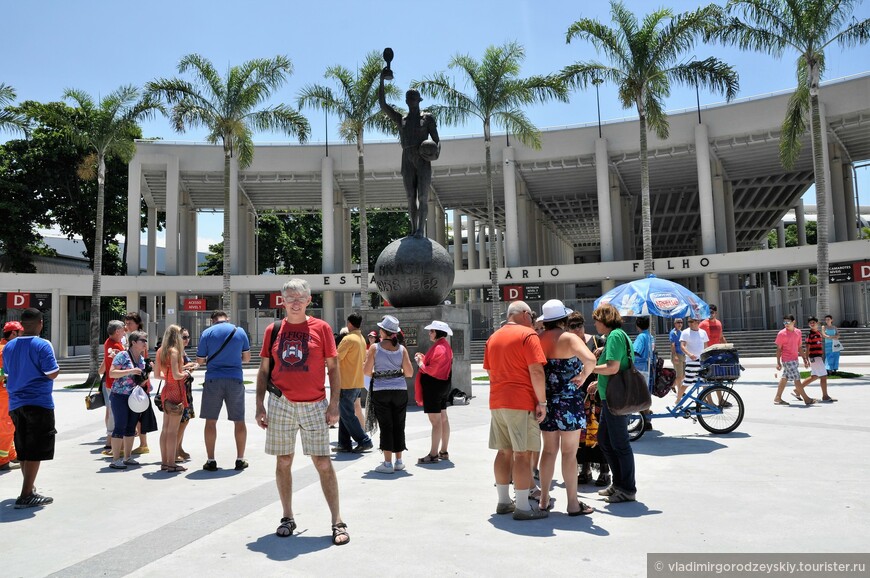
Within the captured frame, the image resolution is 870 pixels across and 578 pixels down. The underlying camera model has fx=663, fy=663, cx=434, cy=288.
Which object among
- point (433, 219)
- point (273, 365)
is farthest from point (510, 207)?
point (273, 365)

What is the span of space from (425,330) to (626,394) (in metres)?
6.76

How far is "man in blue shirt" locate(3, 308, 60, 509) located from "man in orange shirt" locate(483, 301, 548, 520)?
13.3 feet

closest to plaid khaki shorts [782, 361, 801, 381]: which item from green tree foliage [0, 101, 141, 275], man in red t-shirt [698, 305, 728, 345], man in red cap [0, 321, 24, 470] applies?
man in red t-shirt [698, 305, 728, 345]

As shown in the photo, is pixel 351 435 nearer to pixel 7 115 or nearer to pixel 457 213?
pixel 7 115

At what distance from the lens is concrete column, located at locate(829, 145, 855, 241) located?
34.6 meters

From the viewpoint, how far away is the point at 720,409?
8945mm

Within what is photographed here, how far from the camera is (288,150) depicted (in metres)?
38.4

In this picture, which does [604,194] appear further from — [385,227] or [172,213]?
[172,213]

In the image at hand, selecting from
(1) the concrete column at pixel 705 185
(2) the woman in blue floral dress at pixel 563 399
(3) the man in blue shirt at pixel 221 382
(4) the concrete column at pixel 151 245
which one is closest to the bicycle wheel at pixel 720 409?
(2) the woman in blue floral dress at pixel 563 399

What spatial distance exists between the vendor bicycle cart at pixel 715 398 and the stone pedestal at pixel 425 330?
4636 millimetres

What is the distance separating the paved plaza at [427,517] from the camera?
4219mm

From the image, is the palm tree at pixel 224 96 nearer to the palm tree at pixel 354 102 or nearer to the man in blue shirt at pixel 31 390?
the palm tree at pixel 354 102

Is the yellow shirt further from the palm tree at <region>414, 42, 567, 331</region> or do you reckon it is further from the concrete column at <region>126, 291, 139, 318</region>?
the concrete column at <region>126, 291, 139, 318</region>

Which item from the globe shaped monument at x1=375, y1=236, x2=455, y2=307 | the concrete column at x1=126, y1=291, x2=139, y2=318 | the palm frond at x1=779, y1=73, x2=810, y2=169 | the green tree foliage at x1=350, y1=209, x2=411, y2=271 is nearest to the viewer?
the globe shaped monument at x1=375, y1=236, x2=455, y2=307
